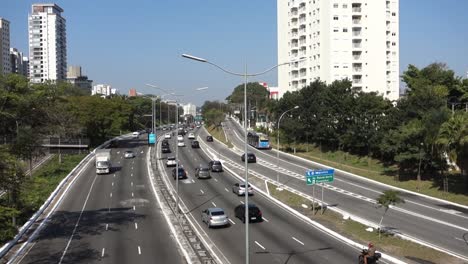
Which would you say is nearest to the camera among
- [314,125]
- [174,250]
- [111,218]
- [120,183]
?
[174,250]

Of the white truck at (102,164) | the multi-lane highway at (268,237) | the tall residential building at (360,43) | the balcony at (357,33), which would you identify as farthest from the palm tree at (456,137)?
the balcony at (357,33)

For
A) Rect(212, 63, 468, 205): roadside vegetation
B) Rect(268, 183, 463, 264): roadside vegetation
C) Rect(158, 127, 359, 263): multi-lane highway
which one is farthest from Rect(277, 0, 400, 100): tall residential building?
Rect(268, 183, 463, 264): roadside vegetation

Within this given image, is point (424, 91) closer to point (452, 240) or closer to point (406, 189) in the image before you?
point (406, 189)

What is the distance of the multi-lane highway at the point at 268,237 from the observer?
25703mm

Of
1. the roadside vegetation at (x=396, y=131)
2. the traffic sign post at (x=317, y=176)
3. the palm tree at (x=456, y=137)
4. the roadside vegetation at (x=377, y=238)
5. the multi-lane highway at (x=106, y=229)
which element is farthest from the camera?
the roadside vegetation at (x=396, y=131)

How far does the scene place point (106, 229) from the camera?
34062 mm

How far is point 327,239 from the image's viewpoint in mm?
29891

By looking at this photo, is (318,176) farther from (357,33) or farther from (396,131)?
(357,33)

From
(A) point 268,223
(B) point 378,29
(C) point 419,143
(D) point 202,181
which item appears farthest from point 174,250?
(B) point 378,29

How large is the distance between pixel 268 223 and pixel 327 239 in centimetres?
603

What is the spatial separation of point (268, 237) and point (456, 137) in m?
21.7

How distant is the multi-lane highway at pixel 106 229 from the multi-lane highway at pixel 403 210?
50.4ft

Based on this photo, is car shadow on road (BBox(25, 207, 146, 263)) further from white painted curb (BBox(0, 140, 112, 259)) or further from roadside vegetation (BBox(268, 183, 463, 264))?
roadside vegetation (BBox(268, 183, 463, 264))

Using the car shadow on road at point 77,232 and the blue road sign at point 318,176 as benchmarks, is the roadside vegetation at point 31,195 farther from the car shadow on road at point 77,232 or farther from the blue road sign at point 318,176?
the blue road sign at point 318,176
